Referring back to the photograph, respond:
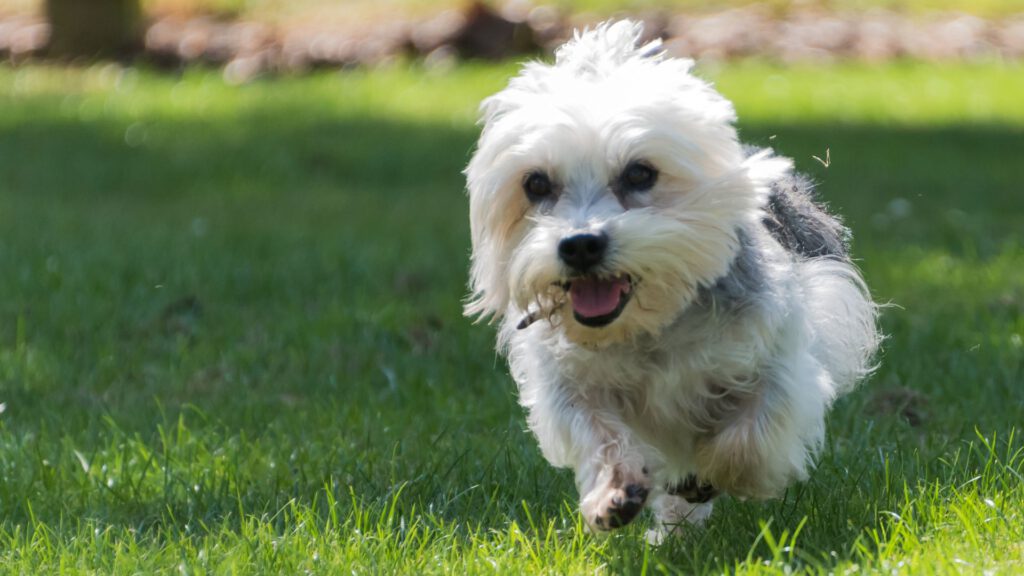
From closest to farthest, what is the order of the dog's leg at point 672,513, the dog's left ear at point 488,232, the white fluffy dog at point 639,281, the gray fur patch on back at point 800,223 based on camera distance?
1. the white fluffy dog at point 639,281
2. the dog's left ear at point 488,232
3. the dog's leg at point 672,513
4. the gray fur patch on back at point 800,223

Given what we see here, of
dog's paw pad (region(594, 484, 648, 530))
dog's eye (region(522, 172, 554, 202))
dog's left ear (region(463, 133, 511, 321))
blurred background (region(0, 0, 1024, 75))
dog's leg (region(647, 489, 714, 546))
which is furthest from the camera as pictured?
blurred background (region(0, 0, 1024, 75))

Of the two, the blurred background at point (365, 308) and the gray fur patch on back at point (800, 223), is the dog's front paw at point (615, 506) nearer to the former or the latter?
the blurred background at point (365, 308)

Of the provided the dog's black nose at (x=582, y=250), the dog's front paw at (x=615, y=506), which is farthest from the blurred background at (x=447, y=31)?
the dog's front paw at (x=615, y=506)

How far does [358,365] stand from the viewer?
20.9 feet

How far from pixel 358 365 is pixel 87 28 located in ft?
35.9

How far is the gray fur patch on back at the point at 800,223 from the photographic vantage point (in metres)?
4.52

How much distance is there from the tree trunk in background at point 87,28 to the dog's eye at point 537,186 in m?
13.0

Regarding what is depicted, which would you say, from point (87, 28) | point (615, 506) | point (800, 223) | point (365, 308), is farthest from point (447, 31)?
point (615, 506)

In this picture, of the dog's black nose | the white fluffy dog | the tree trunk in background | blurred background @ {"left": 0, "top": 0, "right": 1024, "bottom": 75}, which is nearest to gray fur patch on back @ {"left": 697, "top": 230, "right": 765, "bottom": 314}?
the white fluffy dog

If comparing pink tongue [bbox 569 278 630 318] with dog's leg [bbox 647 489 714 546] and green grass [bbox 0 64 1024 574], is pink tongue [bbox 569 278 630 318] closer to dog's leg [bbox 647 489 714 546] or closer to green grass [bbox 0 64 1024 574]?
green grass [bbox 0 64 1024 574]

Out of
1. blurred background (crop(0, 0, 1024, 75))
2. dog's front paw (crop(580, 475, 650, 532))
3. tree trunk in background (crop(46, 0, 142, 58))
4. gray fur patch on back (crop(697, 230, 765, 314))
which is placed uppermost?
gray fur patch on back (crop(697, 230, 765, 314))

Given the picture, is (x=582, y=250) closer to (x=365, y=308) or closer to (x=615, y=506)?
(x=615, y=506)

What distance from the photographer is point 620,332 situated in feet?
13.1

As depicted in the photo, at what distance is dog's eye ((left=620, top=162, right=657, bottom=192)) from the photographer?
3980 mm
